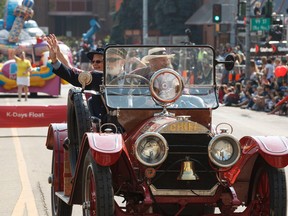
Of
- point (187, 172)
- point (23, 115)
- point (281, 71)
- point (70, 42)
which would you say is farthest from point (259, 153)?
point (70, 42)

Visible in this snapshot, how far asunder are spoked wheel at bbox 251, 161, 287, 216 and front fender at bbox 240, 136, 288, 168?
101 mm

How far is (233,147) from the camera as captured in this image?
23.8 ft

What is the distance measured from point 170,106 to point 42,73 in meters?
27.5

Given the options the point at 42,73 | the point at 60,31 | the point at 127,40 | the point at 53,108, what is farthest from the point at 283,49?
the point at 60,31

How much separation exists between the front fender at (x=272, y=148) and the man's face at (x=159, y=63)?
125cm

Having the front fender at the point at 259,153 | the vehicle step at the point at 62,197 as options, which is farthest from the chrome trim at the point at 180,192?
the vehicle step at the point at 62,197

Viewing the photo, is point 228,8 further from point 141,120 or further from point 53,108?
point 141,120

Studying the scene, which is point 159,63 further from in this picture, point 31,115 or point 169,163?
point 31,115

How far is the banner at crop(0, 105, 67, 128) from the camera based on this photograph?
791 inches

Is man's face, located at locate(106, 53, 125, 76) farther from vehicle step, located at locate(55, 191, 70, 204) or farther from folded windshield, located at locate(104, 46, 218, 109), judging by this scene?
vehicle step, located at locate(55, 191, 70, 204)

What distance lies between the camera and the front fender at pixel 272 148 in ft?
23.6

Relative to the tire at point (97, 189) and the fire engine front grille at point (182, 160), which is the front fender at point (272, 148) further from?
the tire at point (97, 189)

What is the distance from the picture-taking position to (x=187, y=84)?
882cm

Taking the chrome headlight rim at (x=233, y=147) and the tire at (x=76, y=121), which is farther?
the tire at (x=76, y=121)
